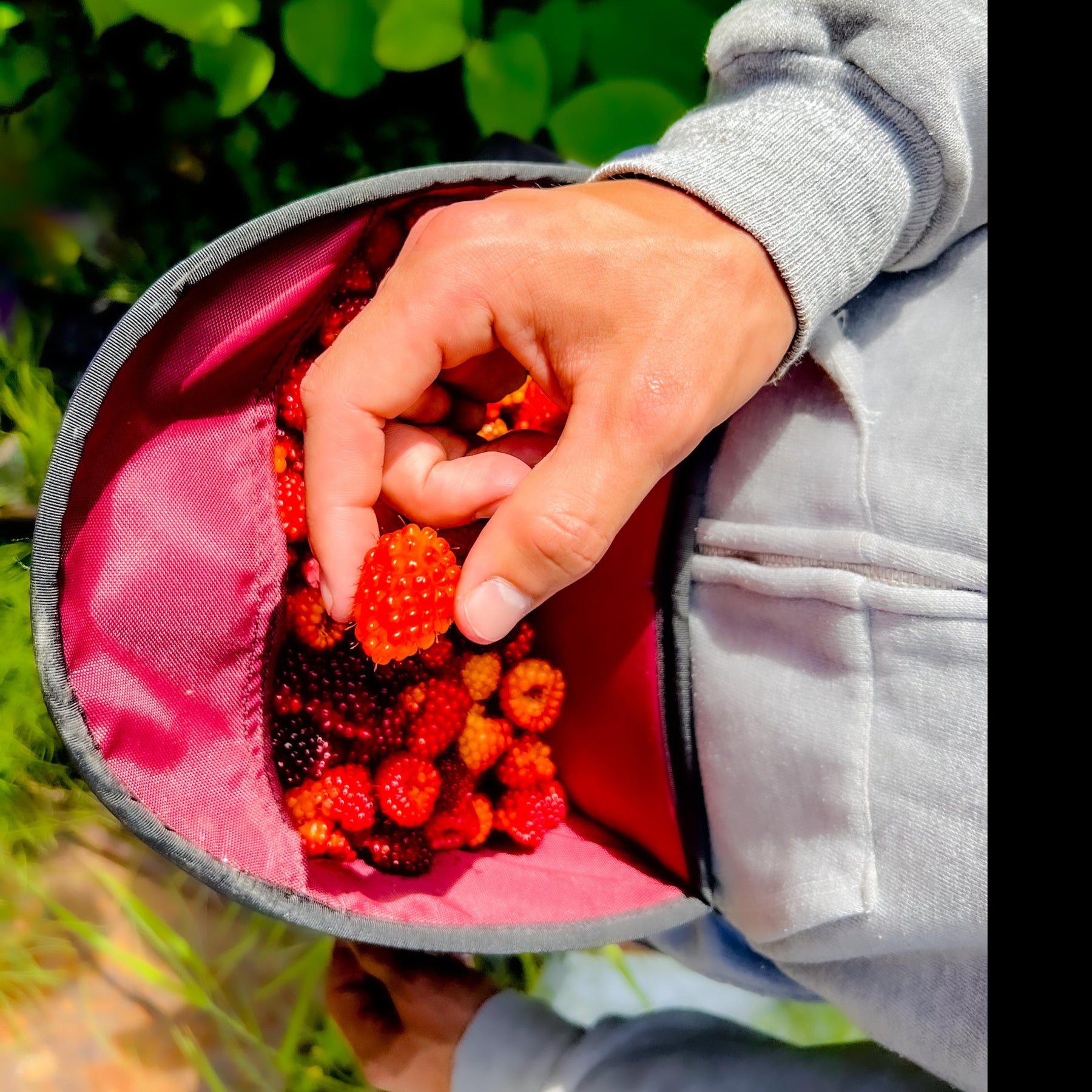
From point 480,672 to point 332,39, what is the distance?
23.9 inches

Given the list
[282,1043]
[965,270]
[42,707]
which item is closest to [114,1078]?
[282,1043]

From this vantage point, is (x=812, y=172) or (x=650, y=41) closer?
(x=812, y=172)

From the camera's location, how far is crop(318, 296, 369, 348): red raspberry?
1.94ft

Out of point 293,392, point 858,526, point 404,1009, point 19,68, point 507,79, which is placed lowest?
point 404,1009

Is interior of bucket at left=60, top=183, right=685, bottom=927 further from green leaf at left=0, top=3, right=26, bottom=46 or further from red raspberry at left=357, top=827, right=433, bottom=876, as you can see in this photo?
green leaf at left=0, top=3, right=26, bottom=46

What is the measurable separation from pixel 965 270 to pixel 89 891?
103 cm

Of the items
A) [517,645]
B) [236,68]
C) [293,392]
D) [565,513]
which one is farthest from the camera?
[236,68]

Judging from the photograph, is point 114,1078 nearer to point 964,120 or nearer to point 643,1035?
point 643,1035

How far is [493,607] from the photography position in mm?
530

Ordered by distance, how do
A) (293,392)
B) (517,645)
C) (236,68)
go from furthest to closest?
(236,68), (517,645), (293,392)

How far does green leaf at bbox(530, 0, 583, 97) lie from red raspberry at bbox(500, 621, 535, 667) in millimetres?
577

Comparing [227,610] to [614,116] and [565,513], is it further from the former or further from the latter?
[614,116]

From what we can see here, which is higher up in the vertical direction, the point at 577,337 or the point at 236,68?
the point at 236,68

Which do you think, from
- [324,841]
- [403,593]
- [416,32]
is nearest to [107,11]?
[416,32]
